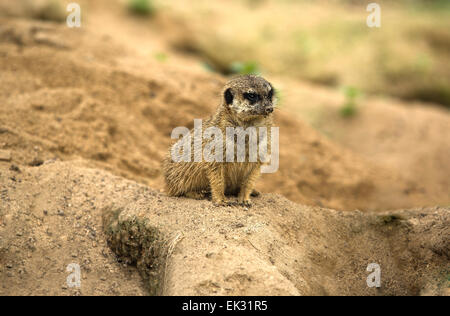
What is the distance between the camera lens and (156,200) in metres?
3.82

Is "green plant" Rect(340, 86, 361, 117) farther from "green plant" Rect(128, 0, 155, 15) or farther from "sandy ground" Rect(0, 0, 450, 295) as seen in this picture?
"green plant" Rect(128, 0, 155, 15)

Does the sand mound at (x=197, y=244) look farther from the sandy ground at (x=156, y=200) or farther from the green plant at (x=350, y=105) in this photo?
the green plant at (x=350, y=105)

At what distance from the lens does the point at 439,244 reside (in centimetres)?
345

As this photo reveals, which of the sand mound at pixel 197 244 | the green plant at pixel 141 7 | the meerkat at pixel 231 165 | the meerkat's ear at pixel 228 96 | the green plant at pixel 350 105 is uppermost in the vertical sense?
the green plant at pixel 141 7

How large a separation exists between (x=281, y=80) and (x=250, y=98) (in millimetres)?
6339

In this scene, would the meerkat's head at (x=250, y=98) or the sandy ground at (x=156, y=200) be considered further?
the meerkat's head at (x=250, y=98)

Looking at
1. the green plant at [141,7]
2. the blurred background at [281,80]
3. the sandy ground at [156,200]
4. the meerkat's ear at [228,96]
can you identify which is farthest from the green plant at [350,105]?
the meerkat's ear at [228,96]

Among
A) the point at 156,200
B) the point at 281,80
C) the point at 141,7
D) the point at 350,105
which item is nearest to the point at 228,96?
the point at 156,200

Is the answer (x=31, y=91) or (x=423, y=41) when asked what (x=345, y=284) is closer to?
(x=31, y=91)

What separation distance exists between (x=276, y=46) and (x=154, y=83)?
4644 mm

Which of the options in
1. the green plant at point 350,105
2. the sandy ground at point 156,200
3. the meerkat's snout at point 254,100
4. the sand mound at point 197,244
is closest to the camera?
the sand mound at point 197,244

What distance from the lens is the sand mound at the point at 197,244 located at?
2967 mm

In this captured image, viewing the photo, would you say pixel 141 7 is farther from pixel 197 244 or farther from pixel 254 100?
pixel 197 244

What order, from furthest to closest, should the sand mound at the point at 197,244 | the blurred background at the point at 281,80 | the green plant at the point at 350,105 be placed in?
1. the green plant at the point at 350,105
2. the blurred background at the point at 281,80
3. the sand mound at the point at 197,244
